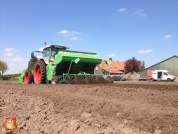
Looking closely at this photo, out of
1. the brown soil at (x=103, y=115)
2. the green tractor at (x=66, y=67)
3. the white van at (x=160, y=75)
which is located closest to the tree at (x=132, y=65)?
the white van at (x=160, y=75)

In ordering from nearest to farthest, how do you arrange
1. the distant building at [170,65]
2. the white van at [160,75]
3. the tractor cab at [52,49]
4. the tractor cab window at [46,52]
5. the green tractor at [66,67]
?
the green tractor at [66,67] < the tractor cab at [52,49] < the tractor cab window at [46,52] < the white van at [160,75] < the distant building at [170,65]

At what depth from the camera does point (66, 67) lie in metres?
11.9

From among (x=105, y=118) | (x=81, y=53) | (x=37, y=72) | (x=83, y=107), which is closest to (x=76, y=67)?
(x=81, y=53)

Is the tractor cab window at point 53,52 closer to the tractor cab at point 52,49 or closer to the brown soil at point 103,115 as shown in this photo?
the tractor cab at point 52,49

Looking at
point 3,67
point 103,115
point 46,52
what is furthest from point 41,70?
point 3,67

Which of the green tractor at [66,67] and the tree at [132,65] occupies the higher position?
the tree at [132,65]

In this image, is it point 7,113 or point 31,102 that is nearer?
point 7,113

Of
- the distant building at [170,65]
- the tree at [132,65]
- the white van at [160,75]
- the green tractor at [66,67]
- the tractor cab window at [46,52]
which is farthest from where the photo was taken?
the tree at [132,65]

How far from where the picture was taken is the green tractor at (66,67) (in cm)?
1112

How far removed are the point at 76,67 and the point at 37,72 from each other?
10.9 ft

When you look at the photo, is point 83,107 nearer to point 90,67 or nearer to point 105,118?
point 105,118

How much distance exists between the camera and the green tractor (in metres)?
11.1

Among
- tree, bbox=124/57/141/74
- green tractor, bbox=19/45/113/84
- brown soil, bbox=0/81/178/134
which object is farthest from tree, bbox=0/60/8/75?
brown soil, bbox=0/81/178/134

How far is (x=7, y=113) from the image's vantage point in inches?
221
